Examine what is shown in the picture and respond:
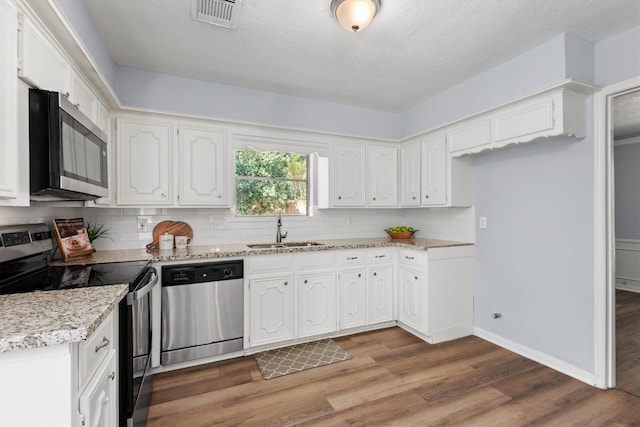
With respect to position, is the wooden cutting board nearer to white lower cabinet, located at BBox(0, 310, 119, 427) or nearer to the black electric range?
the black electric range

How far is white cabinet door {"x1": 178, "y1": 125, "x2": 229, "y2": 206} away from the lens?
9.36 ft

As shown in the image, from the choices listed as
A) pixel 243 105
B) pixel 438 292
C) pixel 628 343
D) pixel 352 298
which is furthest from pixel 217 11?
pixel 628 343

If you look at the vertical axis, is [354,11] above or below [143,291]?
above

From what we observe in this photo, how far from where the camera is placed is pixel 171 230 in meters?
3.02

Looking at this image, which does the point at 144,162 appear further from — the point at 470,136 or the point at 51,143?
the point at 470,136

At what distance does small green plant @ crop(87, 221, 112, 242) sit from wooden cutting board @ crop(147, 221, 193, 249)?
0.36 meters

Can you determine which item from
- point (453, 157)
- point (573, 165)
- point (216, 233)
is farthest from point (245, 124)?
point (573, 165)

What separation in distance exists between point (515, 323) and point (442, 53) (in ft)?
8.03

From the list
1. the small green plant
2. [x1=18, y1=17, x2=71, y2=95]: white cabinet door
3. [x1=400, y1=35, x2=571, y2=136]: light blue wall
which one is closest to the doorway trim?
[x1=400, y1=35, x2=571, y2=136]: light blue wall

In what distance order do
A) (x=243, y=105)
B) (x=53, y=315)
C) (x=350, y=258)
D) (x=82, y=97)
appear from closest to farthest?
(x=53, y=315) < (x=82, y=97) < (x=350, y=258) < (x=243, y=105)

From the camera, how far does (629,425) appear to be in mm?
1836

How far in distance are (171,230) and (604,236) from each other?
3539mm

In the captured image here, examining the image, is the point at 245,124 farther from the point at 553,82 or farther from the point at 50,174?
the point at 553,82

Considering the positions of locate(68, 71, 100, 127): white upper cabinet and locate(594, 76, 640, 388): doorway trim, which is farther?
locate(594, 76, 640, 388): doorway trim
